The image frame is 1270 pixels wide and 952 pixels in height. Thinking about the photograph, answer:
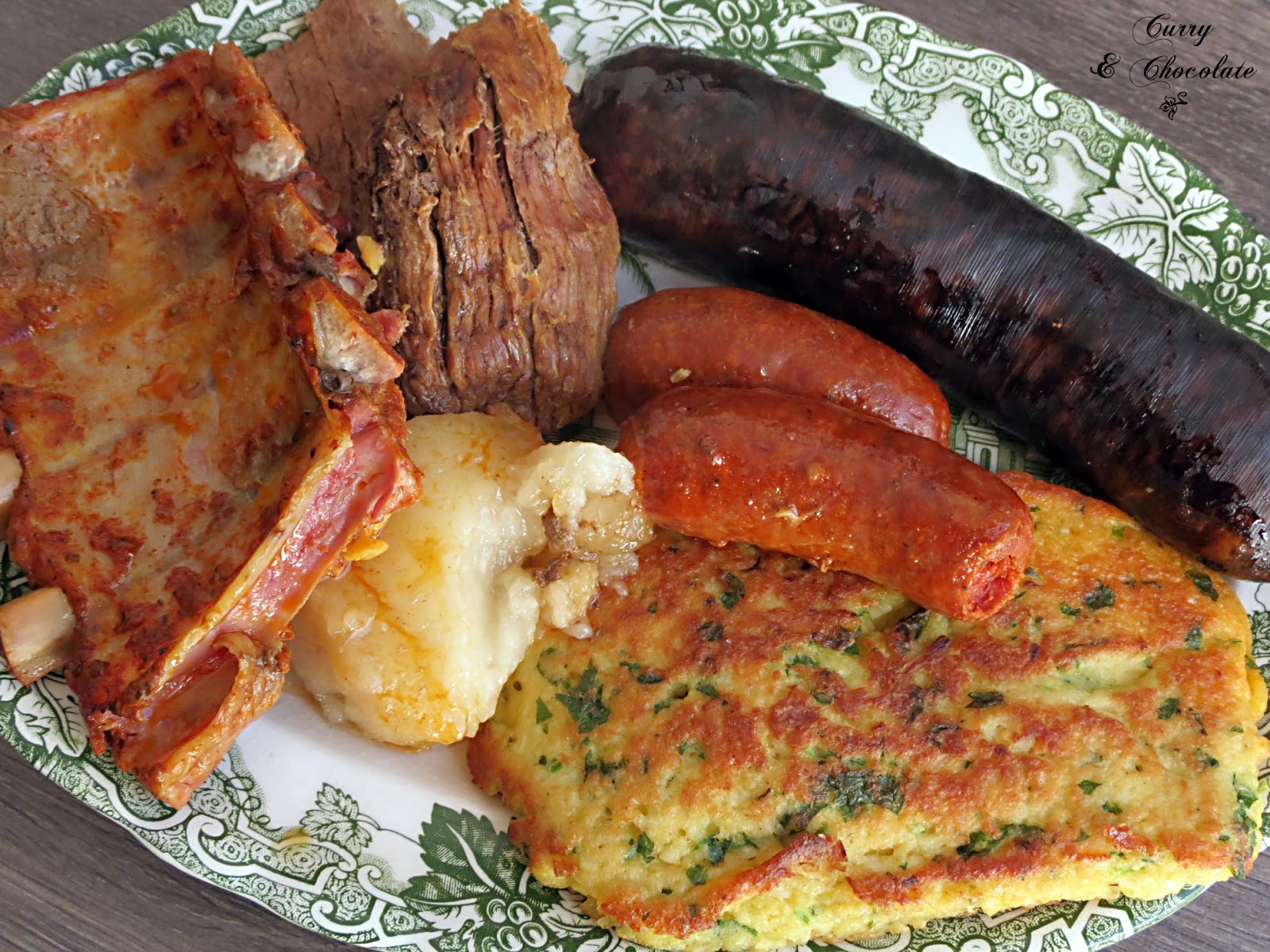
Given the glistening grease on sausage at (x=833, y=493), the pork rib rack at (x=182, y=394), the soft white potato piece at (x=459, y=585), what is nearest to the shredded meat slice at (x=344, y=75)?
the pork rib rack at (x=182, y=394)

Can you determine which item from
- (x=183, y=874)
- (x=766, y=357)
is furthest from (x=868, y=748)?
(x=183, y=874)

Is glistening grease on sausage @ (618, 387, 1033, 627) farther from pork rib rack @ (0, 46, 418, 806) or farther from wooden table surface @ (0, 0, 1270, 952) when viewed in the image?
wooden table surface @ (0, 0, 1270, 952)

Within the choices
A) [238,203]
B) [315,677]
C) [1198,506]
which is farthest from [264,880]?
[1198,506]

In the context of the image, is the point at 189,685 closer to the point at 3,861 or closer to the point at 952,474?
the point at 3,861

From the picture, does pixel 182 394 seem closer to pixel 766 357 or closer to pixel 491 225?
pixel 491 225

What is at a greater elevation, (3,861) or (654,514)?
(654,514)

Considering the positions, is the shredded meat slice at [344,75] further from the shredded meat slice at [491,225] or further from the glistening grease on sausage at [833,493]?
the glistening grease on sausage at [833,493]
